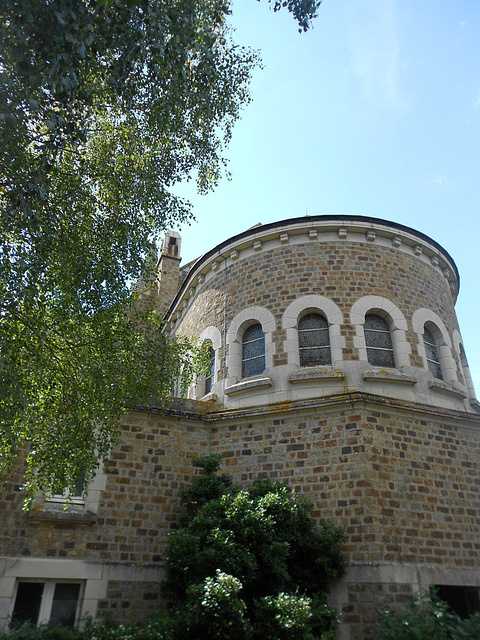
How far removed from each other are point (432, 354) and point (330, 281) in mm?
2876

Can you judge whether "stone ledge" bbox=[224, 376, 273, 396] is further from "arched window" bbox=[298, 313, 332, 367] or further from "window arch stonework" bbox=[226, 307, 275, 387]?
"arched window" bbox=[298, 313, 332, 367]

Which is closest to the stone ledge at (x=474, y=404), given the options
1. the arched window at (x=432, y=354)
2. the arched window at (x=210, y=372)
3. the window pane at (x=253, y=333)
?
the arched window at (x=432, y=354)

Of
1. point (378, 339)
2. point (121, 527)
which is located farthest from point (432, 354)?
point (121, 527)

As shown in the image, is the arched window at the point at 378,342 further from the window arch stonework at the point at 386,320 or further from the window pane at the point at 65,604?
the window pane at the point at 65,604

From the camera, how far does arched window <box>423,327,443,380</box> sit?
11031mm

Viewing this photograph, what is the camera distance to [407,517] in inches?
329

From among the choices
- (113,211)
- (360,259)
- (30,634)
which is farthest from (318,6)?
(30,634)

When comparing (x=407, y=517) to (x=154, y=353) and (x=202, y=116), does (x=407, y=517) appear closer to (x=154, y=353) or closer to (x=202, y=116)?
(x=154, y=353)

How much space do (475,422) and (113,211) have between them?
26.4 feet

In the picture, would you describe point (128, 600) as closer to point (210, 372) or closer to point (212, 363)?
point (210, 372)

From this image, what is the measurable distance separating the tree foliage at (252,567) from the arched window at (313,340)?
287cm

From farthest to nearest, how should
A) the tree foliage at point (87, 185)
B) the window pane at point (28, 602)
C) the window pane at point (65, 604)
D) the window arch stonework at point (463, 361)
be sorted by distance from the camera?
the window arch stonework at point (463, 361), the window pane at point (65, 604), the window pane at point (28, 602), the tree foliage at point (87, 185)

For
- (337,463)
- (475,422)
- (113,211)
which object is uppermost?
(113,211)

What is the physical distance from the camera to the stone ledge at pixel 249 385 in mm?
10250
